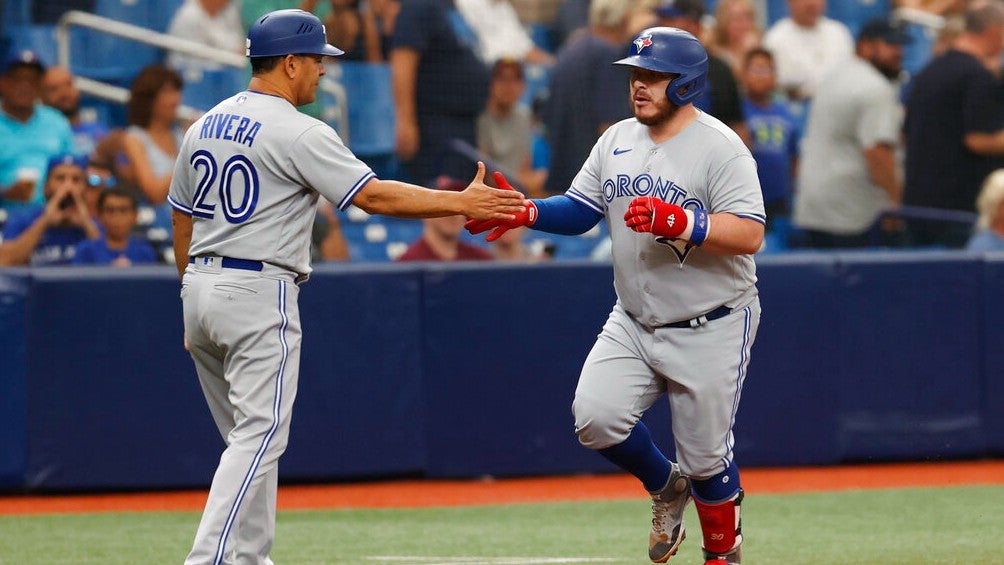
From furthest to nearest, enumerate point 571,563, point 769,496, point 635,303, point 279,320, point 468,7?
1. point 468,7
2. point 769,496
3. point 571,563
4. point 635,303
5. point 279,320

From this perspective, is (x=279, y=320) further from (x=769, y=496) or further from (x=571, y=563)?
(x=769, y=496)

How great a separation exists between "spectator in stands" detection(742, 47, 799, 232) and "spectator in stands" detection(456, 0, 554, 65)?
1.62 metres

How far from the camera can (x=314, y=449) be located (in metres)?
8.56

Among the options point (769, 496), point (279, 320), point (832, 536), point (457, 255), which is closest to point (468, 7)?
point (457, 255)

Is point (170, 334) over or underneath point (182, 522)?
over

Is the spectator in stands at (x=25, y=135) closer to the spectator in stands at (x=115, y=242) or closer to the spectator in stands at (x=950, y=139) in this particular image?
A: the spectator in stands at (x=115, y=242)

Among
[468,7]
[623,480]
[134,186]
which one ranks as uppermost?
[468,7]

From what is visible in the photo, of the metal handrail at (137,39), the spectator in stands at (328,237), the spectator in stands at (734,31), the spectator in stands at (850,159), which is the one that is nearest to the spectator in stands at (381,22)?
the metal handrail at (137,39)

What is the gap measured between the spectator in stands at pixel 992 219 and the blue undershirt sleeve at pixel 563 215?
4.57 m

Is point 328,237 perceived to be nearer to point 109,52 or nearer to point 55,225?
point 55,225

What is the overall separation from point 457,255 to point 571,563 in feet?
10.9

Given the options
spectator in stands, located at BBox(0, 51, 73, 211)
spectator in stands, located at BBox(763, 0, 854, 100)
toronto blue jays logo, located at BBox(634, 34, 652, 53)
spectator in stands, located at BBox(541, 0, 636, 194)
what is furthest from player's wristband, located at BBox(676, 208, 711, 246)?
spectator in stands, located at BBox(763, 0, 854, 100)

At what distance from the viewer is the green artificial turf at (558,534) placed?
6.30 metres

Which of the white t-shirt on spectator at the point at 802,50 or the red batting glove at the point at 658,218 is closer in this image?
the red batting glove at the point at 658,218
